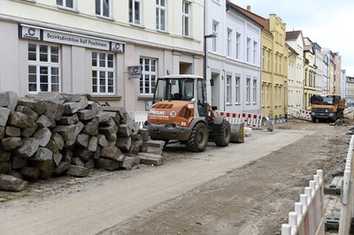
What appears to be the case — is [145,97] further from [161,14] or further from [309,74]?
[309,74]

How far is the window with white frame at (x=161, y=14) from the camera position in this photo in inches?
902

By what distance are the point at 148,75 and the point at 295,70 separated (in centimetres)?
4188

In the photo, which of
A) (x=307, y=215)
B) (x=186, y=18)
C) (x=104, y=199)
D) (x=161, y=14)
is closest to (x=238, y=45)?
(x=186, y=18)

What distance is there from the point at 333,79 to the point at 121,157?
113083 mm

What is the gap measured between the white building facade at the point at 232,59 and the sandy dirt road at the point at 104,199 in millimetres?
13424

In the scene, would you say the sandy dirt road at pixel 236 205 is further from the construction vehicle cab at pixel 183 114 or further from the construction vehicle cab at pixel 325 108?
the construction vehicle cab at pixel 325 108

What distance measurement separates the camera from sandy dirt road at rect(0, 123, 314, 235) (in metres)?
7.20

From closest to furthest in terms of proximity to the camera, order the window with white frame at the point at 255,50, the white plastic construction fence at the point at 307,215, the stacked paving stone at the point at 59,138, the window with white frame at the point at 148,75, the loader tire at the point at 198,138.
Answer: the white plastic construction fence at the point at 307,215 → the stacked paving stone at the point at 59,138 → the loader tire at the point at 198,138 → the window with white frame at the point at 148,75 → the window with white frame at the point at 255,50

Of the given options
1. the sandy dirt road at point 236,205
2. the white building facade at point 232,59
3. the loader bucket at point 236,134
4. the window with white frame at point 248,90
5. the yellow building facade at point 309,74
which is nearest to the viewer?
the sandy dirt road at point 236,205

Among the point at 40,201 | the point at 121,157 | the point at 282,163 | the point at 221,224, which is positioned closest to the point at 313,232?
the point at 221,224

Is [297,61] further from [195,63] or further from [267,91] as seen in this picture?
[195,63]

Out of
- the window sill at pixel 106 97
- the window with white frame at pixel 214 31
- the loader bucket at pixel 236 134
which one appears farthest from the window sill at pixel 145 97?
the window with white frame at pixel 214 31

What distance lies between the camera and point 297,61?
2470 inches

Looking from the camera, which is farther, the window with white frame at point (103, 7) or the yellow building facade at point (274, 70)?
the yellow building facade at point (274, 70)
